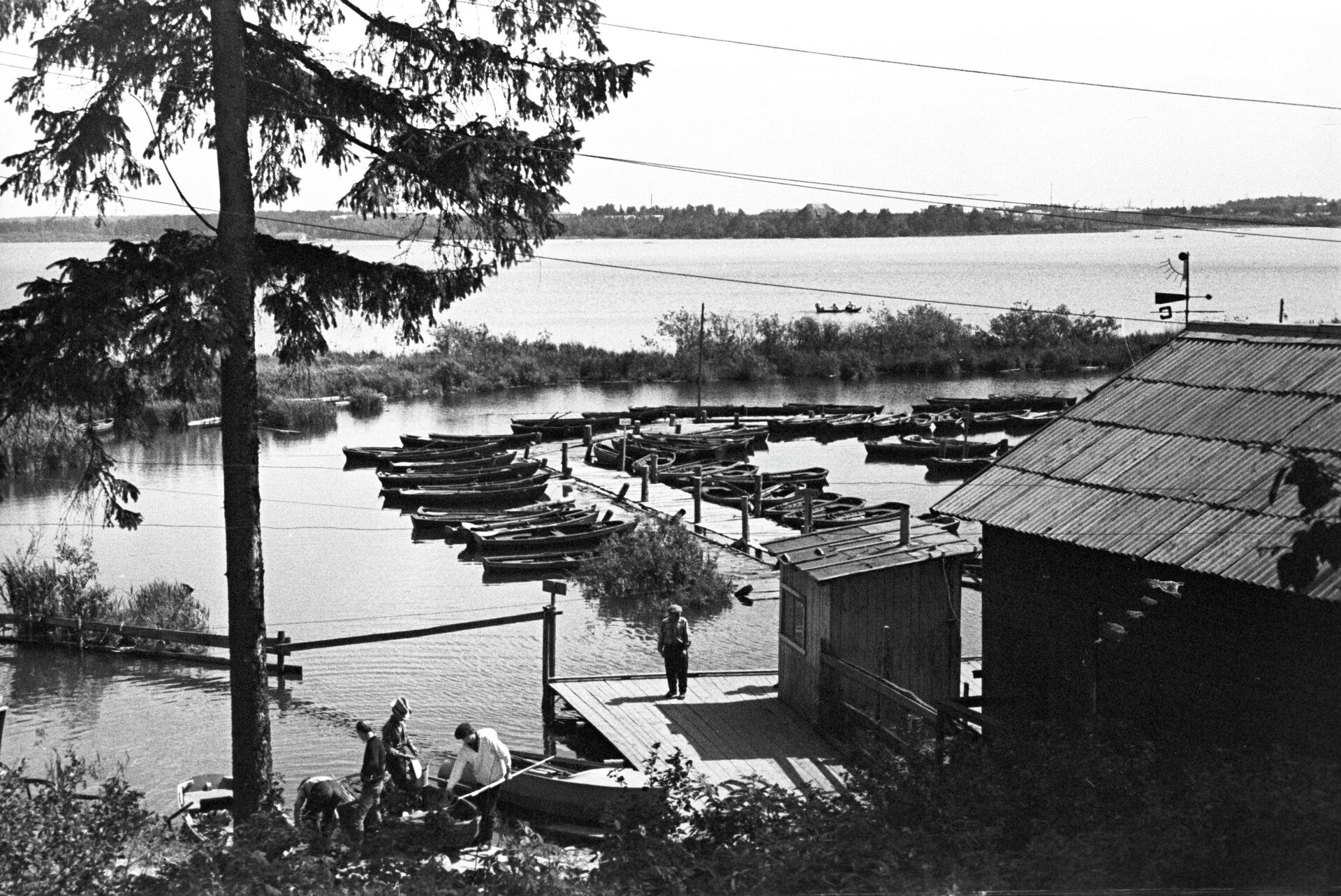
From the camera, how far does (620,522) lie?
35.1 metres

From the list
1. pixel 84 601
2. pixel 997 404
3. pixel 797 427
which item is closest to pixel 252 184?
pixel 84 601

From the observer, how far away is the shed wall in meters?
12.0

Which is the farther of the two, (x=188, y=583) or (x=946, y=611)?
(x=188, y=583)

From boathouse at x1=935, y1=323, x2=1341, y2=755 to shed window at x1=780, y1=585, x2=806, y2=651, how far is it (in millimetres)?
2428

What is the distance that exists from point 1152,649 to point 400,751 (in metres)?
7.89

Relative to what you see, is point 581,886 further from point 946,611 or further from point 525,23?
point 946,611

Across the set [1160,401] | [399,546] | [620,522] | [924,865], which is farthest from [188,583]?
[924,865]

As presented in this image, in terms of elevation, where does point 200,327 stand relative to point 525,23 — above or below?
below

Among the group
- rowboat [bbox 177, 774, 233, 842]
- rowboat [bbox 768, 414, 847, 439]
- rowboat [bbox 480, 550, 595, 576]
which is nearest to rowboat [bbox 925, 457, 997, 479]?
rowboat [bbox 768, 414, 847, 439]

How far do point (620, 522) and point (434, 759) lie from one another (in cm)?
1560

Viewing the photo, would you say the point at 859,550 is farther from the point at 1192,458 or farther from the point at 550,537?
the point at 550,537

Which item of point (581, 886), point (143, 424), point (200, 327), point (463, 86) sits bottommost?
point (581, 886)

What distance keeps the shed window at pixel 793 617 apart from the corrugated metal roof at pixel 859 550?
47 centimetres

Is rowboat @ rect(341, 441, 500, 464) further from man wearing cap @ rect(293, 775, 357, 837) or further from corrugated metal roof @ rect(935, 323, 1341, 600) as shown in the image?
man wearing cap @ rect(293, 775, 357, 837)
